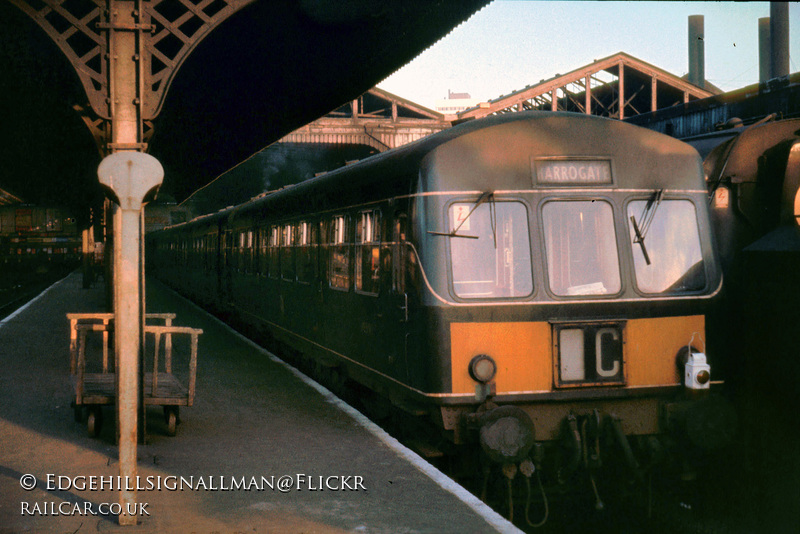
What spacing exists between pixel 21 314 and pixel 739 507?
1834 cm

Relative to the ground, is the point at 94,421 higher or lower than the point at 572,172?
lower

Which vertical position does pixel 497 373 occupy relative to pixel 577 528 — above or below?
above

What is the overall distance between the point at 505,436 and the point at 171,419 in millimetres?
3139

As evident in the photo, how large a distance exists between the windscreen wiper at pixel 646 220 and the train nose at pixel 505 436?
1.78 metres

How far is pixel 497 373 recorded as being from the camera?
645cm

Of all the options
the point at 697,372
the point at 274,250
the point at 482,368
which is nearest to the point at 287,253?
the point at 274,250

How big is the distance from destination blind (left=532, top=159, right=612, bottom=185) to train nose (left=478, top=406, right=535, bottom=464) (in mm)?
1912

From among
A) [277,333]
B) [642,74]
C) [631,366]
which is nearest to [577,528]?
[631,366]

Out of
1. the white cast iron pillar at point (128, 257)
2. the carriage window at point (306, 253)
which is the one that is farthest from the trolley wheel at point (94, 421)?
the carriage window at point (306, 253)

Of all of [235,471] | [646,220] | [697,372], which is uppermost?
[646,220]

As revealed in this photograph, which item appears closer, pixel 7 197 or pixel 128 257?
pixel 128 257

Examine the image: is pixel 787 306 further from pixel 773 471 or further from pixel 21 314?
pixel 21 314

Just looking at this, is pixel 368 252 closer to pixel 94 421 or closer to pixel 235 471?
pixel 235 471

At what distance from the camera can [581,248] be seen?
6793mm
